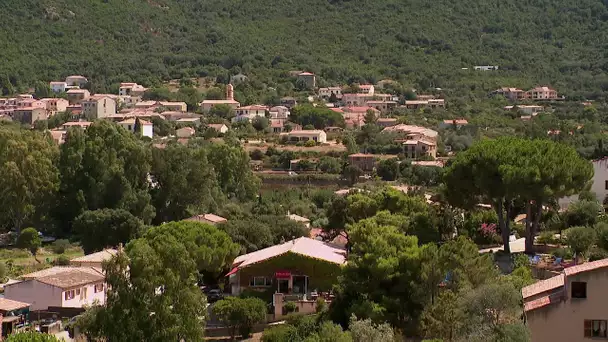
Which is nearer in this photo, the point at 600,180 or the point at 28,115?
the point at 600,180

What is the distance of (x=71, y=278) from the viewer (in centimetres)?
3397

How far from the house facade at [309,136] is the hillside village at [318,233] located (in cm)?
250

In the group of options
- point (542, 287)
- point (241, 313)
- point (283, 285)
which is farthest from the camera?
point (283, 285)

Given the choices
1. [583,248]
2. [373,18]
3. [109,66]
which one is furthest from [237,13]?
[583,248]

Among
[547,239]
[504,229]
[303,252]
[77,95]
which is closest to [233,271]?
[303,252]

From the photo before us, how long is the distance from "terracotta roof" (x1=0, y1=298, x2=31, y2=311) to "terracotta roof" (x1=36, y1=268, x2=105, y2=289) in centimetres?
156

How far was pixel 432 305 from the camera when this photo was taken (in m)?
26.4

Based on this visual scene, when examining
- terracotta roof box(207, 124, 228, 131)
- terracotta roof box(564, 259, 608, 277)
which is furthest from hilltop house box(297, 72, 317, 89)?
terracotta roof box(564, 259, 608, 277)

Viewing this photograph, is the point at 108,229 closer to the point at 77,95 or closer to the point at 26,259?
the point at 26,259

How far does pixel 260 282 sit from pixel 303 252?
153 centimetres

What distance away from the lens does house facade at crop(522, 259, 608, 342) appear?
20375 mm

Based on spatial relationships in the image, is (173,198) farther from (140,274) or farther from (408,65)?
(408,65)

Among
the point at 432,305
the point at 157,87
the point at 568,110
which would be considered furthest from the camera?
the point at 157,87

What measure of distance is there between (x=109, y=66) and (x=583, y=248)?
9505 cm
